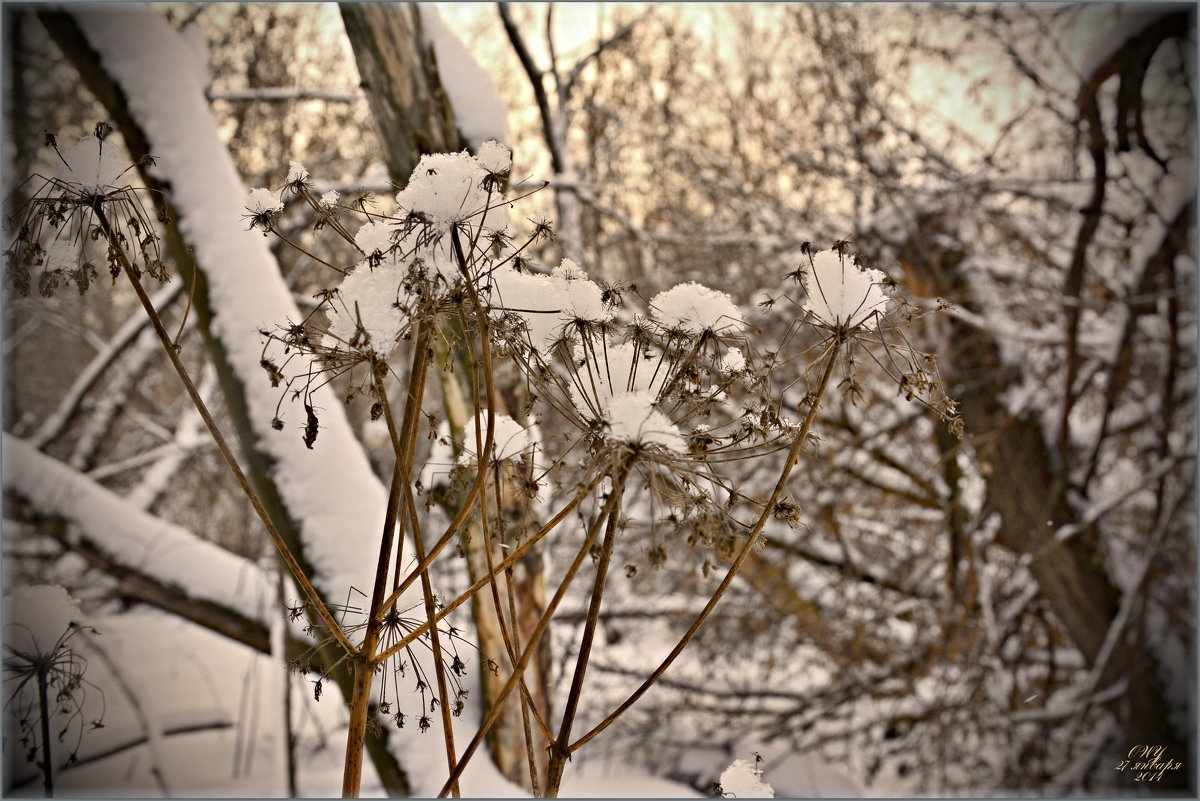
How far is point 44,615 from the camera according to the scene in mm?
922

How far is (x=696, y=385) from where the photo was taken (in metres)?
0.70

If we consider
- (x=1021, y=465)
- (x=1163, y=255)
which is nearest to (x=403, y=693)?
(x=1021, y=465)

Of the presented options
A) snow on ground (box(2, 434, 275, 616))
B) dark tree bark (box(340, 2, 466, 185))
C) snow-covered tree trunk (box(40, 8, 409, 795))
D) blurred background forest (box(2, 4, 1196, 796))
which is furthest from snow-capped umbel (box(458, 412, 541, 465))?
snow on ground (box(2, 434, 275, 616))

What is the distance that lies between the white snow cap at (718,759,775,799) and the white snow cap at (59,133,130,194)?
2.40 ft

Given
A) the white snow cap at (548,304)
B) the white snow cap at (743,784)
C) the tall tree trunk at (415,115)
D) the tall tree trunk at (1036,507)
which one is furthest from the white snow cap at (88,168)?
the tall tree trunk at (1036,507)

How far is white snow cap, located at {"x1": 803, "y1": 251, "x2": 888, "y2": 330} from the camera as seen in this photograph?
26.6 inches

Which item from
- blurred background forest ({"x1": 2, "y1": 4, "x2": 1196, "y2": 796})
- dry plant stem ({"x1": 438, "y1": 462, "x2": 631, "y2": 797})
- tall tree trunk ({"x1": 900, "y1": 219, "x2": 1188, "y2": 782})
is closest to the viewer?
dry plant stem ({"x1": 438, "y1": 462, "x2": 631, "y2": 797})

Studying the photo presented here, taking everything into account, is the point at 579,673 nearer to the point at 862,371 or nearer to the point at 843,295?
the point at 843,295

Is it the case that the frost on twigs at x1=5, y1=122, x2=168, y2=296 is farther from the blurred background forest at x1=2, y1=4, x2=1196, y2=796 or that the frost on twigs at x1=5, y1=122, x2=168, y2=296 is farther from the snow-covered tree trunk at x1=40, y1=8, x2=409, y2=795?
the blurred background forest at x1=2, y1=4, x2=1196, y2=796

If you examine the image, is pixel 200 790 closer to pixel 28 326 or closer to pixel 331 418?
pixel 331 418

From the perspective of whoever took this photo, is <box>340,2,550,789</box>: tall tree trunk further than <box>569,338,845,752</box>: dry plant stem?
Yes

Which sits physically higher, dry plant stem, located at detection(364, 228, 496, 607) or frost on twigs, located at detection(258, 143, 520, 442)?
frost on twigs, located at detection(258, 143, 520, 442)

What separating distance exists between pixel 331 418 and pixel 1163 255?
10.5 feet

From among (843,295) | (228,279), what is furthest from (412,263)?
(228,279)
